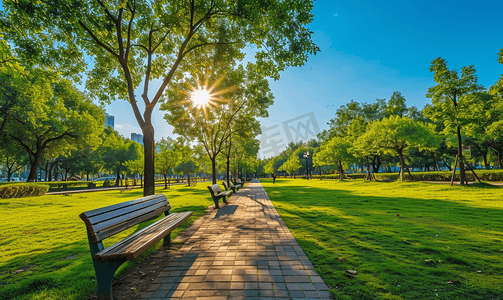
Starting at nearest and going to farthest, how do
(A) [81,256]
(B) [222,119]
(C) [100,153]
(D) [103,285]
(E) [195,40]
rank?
1. (D) [103,285]
2. (A) [81,256]
3. (E) [195,40]
4. (B) [222,119]
5. (C) [100,153]

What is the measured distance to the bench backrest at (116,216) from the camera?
8.63 feet

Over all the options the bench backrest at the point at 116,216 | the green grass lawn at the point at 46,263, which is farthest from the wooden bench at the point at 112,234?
the green grass lawn at the point at 46,263

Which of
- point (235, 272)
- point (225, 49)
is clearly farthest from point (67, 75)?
point (235, 272)

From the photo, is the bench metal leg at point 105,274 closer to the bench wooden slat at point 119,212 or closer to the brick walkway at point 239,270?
the brick walkway at point 239,270

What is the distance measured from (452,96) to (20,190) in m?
34.2

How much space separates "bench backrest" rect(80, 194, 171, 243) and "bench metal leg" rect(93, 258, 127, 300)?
297mm

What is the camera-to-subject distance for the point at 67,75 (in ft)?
26.4

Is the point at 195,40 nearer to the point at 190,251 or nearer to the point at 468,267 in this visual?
the point at 190,251

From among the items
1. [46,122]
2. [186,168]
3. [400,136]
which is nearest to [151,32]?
[46,122]

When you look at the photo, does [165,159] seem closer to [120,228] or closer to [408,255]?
[120,228]

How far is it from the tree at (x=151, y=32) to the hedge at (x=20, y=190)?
12.9 meters

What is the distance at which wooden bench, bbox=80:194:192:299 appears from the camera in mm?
2512

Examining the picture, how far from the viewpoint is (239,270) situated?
3230 millimetres

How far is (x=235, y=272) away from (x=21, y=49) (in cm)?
896
